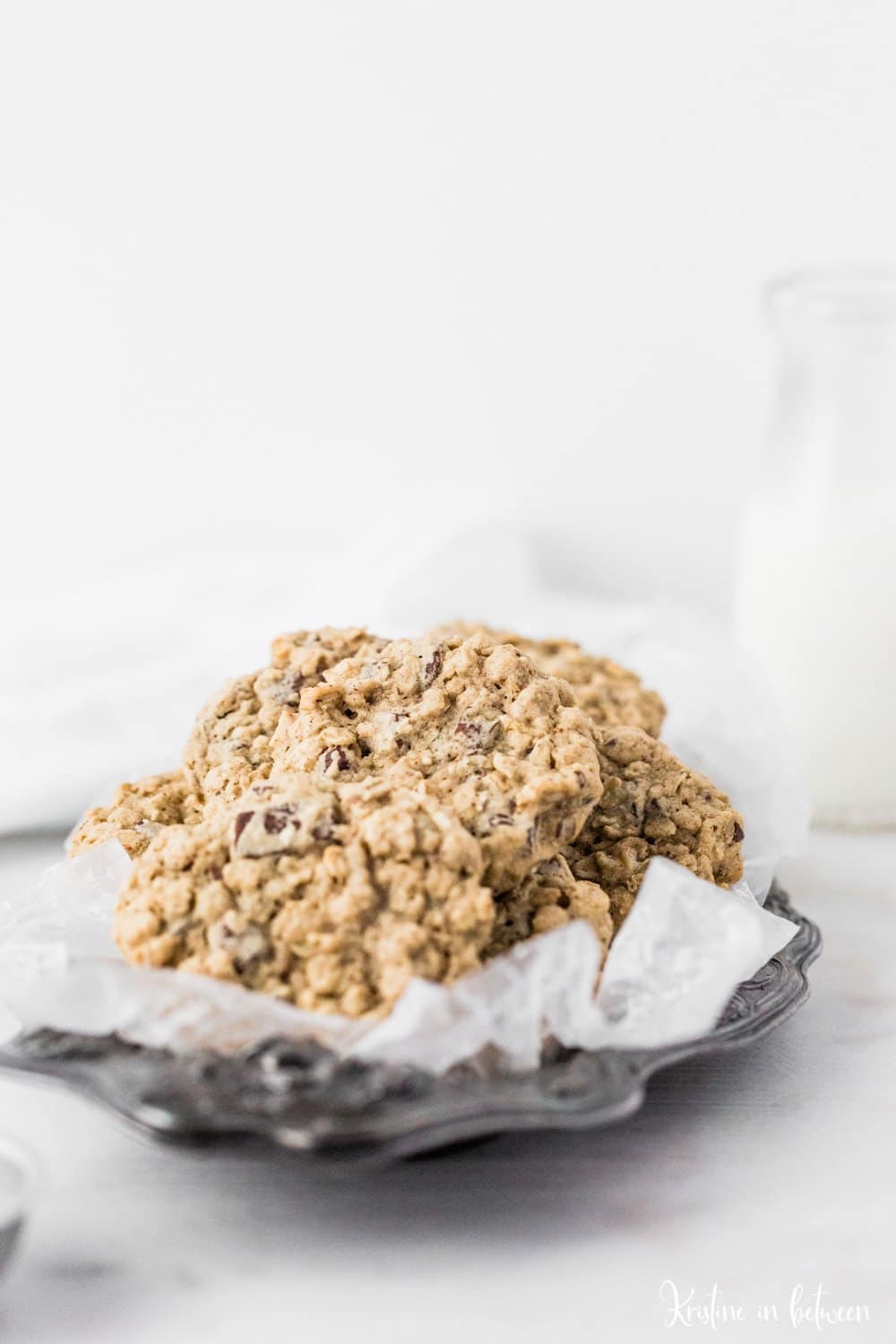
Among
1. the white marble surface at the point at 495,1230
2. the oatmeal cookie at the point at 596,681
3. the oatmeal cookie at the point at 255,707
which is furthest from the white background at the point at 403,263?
the white marble surface at the point at 495,1230

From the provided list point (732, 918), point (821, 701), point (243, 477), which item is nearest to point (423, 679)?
point (732, 918)

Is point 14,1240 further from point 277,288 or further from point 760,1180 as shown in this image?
point 277,288

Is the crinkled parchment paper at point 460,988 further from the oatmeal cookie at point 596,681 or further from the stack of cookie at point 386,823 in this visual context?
the oatmeal cookie at point 596,681

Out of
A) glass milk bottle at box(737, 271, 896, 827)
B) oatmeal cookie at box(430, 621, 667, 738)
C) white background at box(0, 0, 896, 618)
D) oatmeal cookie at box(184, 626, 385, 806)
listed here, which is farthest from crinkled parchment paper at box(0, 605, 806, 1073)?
white background at box(0, 0, 896, 618)

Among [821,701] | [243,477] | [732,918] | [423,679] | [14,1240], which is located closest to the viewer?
[14,1240]

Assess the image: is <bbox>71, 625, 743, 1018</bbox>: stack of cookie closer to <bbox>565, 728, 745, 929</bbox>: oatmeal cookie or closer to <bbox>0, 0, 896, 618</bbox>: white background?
<bbox>565, 728, 745, 929</bbox>: oatmeal cookie

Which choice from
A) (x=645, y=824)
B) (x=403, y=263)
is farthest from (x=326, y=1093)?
(x=403, y=263)

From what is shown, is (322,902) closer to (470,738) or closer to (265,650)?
(470,738)
